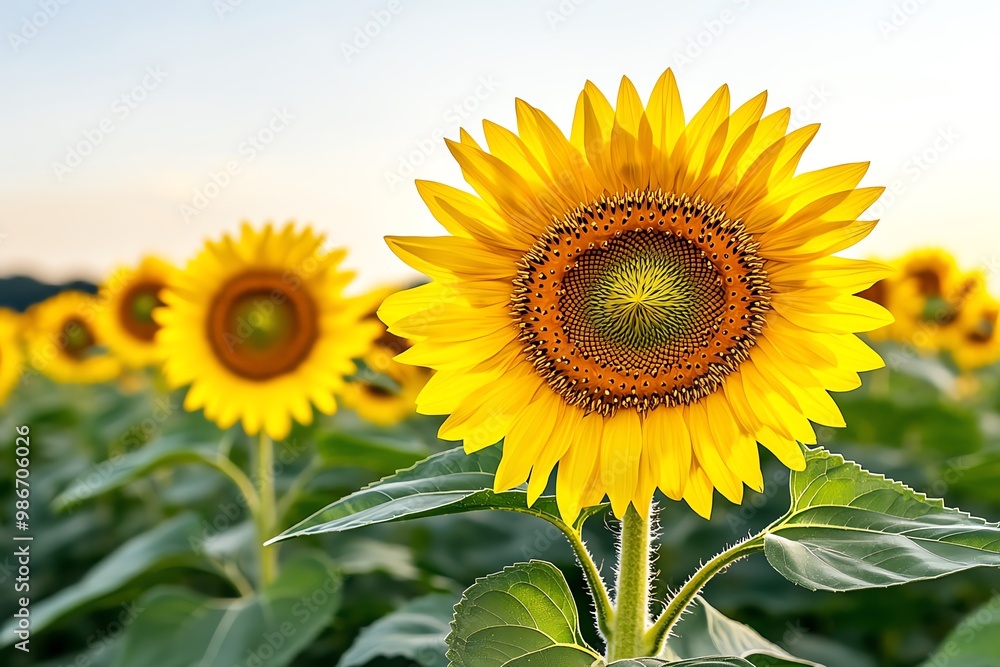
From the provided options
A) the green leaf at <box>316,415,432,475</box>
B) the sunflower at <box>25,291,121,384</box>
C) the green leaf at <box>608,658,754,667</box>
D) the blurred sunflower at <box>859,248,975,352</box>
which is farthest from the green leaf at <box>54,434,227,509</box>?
the sunflower at <box>25,291,121,384</box>

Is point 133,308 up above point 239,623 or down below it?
above

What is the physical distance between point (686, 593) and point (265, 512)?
2153 mm

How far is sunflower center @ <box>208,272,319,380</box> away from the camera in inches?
143

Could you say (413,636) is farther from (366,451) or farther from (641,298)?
(366,451)

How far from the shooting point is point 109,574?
10.8 ft

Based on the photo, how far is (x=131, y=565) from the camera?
328 cm

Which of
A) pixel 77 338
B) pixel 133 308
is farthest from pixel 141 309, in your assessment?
pixel 77 338

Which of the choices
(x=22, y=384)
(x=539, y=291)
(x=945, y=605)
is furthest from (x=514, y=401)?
(x=22, y=384)

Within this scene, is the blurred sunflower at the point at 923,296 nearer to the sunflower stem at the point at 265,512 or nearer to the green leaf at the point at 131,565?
the sunflower stem at the point at 265,512

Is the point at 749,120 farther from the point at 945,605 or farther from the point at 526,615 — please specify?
the point at 945,605

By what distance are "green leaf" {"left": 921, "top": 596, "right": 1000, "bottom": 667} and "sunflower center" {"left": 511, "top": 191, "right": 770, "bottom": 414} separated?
2.77ft

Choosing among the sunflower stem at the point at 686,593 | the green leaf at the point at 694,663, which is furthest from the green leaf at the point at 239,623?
the green leaf at the point at 694,663

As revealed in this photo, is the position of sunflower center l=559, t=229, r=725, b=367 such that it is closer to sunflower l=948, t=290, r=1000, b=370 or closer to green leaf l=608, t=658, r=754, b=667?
green leaf l=608, t=658, r=754, b=667

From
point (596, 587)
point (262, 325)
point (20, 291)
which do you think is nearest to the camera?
point (596, 587)
